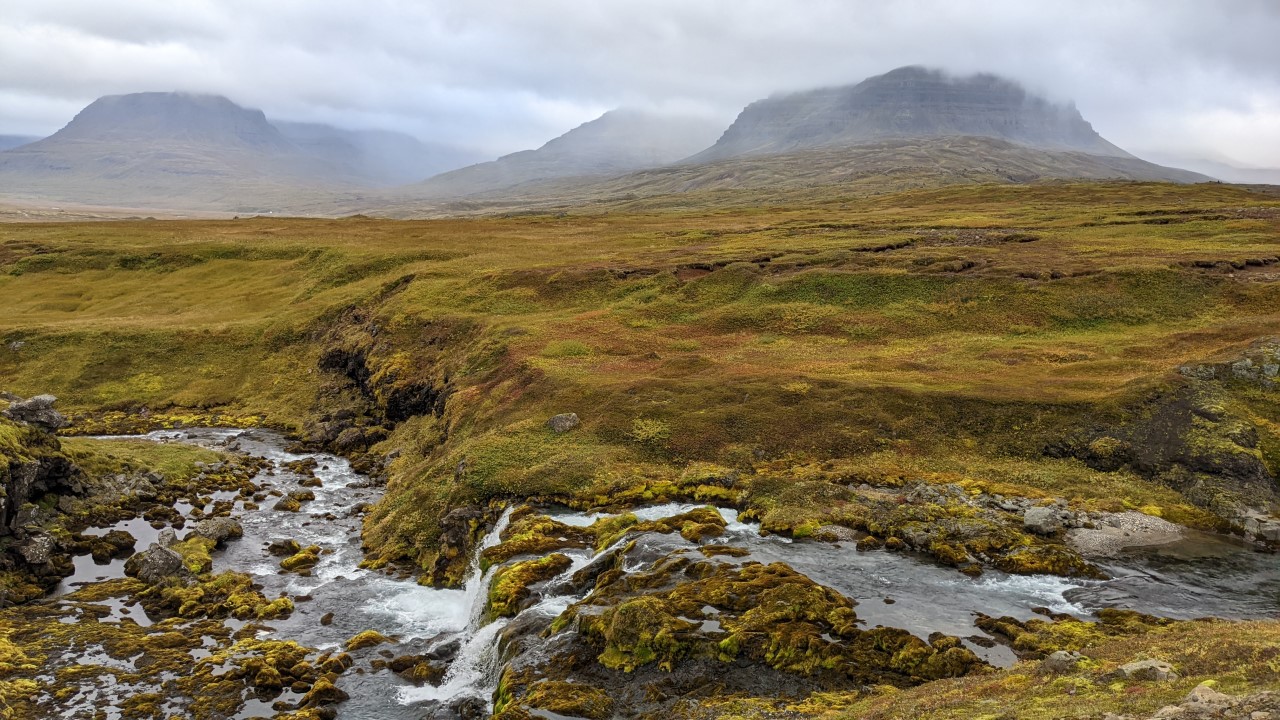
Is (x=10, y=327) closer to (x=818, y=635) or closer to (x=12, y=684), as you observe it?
(x=12, y=684)

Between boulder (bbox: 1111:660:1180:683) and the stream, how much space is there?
5516mm

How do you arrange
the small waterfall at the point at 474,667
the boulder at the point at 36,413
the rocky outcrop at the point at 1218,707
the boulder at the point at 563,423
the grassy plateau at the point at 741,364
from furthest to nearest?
the boulder at the point at 563,423 → the boulder at the point at 36,413 → the grassy plateau at the point at 741,364 → the small waterfall at the point at 474,667 → the rocky outcrop at the point at 1218,707

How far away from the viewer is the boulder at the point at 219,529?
4550 centimetres

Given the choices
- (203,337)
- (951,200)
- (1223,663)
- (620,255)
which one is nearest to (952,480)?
(1223,663)

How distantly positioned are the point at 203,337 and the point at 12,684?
6543 cm

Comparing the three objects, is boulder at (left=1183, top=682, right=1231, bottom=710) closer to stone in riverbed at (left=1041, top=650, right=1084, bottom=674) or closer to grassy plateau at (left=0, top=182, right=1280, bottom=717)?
grassy plateau at (left=0, top=182, right=1280, bottom=717)

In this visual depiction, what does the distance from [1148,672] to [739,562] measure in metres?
16.3

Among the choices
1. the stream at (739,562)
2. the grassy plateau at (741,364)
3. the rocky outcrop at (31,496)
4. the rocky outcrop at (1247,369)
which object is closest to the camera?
the stream at (739,562)

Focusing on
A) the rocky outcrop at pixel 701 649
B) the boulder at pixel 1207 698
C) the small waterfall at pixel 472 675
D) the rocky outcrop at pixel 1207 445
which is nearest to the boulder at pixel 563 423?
the small waterfall at pixel 472 675

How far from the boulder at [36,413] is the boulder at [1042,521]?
59132mm

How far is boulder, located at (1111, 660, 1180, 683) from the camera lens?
62.6 feet

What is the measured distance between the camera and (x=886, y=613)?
29000 millimetres

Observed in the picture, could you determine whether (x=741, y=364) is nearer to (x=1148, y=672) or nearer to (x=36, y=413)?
(x=1148, y=672)

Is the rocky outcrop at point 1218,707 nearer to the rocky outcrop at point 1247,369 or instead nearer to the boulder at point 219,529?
the rocky outcrop at point 1247,369
